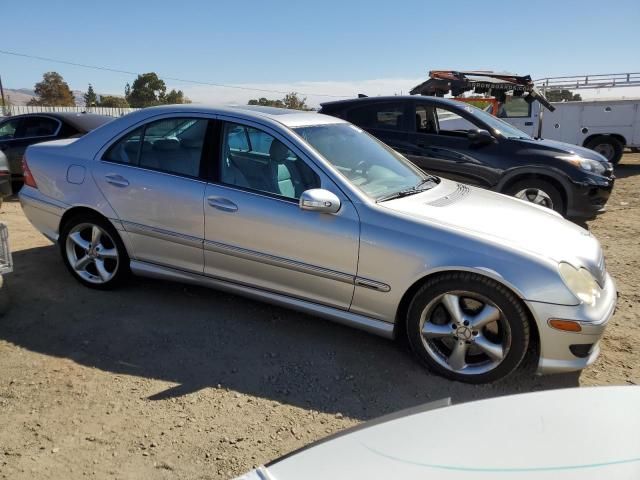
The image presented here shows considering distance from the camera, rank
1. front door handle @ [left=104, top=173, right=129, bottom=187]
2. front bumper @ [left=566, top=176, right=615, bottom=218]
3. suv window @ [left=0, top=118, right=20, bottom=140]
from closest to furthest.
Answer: front door handle @ [left=104, top=173, right=129, bottom=187] < front bumper @ [left=566, top=176, right=615, bottom=218] < suv window @ [left=0, top=118, right=20, bottom=140]

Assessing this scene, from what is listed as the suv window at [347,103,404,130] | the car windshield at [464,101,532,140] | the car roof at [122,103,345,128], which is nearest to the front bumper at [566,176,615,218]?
the car windshield at [464,101,532,140]

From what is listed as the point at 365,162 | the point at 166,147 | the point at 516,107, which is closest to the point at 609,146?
the point at 516,107

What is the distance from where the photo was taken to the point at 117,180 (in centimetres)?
406

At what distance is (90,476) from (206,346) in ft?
4.17

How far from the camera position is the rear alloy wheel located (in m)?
6.77

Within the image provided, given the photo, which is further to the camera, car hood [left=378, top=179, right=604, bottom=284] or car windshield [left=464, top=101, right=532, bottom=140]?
car windshield [left=464, top=101, right=532, bottom=140]

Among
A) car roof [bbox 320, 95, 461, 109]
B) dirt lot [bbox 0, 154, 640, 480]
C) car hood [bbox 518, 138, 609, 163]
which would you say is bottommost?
dirt lot [bbox 0, 154, 640, 480]

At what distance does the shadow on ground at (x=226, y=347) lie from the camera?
310 cm

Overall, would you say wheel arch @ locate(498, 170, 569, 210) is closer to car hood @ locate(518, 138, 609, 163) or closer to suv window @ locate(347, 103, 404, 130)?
car hood @ locate(518, 138, 609, 163)

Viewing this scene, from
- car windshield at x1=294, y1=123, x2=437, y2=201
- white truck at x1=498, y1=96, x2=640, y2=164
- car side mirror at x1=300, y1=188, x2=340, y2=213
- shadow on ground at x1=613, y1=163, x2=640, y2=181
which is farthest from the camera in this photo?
white truck at x1=498, y1=96, x2=640, y2=164

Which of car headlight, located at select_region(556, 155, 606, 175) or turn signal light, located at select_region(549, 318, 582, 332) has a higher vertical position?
car headlight, located at select_region(556, 155, 606, 175)

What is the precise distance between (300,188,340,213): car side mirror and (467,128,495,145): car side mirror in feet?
13.4

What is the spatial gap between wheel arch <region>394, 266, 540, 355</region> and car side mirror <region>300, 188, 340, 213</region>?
689 millimetres

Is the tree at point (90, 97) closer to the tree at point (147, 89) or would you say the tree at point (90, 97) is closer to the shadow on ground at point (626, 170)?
the tree at point (147, 89)
